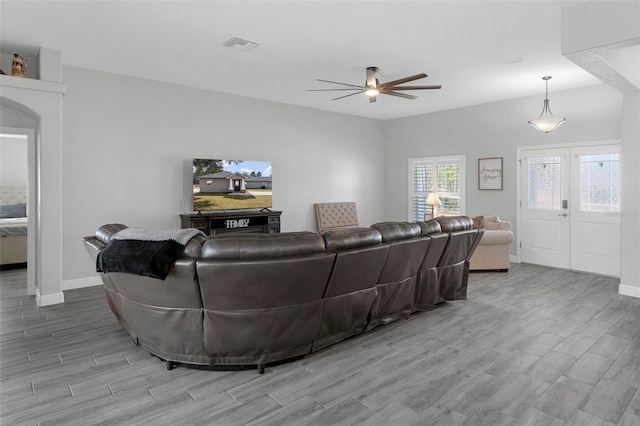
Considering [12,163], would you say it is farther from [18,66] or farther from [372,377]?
[372,377]

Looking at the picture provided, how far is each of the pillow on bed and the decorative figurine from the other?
474 centimetres

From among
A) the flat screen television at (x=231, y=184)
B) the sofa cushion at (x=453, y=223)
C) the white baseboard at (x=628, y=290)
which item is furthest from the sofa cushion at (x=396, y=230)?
the flat screen television at (x=231, y=184)

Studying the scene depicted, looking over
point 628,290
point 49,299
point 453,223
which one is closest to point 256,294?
point 453,223

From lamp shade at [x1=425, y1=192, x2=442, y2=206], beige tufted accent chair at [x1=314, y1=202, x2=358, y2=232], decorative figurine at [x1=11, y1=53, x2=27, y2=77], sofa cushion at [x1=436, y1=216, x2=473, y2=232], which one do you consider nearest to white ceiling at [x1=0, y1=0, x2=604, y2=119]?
decorative figurine at [x1=11, y1=53, x2=27, y2=77]

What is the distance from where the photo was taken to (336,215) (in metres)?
8.14

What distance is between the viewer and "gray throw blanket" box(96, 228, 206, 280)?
253 cm

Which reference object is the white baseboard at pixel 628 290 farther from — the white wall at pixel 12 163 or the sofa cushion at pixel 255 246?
the white wall at pixel 12 163

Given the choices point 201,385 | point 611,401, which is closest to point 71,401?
point 201,385

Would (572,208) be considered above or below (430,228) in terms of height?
above

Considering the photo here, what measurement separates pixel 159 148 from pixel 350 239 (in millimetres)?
4091

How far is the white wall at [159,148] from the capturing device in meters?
5.20

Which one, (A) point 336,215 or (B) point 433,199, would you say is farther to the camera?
(A) point 336,215

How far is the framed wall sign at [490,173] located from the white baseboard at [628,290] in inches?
109

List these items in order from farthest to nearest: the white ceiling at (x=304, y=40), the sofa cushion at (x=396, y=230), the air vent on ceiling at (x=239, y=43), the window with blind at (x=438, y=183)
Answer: the window with blind at (x=438, y=183) → the air vent on ceiling at (x=239, y=43) → the white ceiling at (x=304, y=40) → the sofa cushion at (x=396, y=230)
